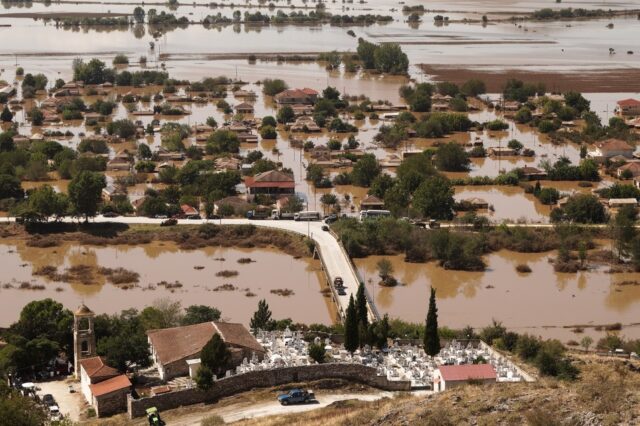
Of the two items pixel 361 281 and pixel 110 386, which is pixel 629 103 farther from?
pixel 110 386

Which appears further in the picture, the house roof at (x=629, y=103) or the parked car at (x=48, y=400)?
the house roof at (x=629, y=103)

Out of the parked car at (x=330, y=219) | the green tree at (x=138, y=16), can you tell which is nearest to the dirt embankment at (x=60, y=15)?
the green tree at (x=138, y=16)

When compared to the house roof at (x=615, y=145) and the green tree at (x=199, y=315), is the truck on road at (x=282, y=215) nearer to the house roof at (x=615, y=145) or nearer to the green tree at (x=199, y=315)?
the green tree at (x=199, y=315)

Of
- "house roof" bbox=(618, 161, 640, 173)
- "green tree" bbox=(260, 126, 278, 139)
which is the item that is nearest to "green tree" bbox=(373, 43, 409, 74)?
"green tree" bbox=(260, 126, 278, 139)

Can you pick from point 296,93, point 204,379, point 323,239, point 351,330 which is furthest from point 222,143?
point 204,379

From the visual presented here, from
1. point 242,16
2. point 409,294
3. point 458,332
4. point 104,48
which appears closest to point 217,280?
point 409,294
